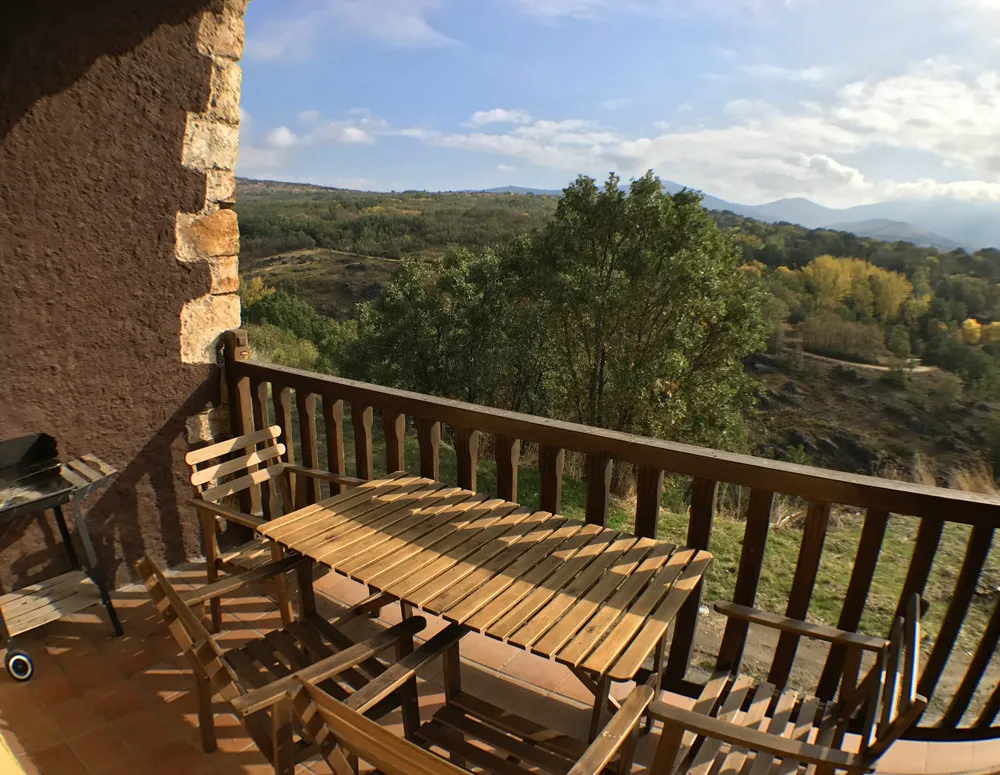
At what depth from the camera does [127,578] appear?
9.06 feet

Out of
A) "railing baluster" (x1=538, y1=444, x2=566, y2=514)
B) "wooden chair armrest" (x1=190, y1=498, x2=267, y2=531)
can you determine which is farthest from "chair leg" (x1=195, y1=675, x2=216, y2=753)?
"railing baluster" (x1=538, y1=444, x2=566, y2=514)

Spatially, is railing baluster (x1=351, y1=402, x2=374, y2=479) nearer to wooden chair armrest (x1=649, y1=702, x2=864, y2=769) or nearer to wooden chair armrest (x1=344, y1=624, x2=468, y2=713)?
wooden chair armrest (x1=344, y1=624, x2=468, y2=713)

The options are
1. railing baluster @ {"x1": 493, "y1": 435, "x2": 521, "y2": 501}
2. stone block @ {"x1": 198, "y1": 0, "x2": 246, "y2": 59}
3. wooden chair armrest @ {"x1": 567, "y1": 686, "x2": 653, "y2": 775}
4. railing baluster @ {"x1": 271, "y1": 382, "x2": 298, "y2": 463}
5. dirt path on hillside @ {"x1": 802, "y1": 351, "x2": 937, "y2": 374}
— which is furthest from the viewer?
dirt path on hillside @ {"x1": 802, "y1": 351, "x2": 937, "y2": 374}

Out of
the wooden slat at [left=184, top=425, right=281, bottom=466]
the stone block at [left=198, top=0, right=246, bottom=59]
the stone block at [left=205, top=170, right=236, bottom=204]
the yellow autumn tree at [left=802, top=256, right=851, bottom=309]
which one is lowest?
the yellow autumn tree at [left=802, top=256, right=851, bottom=309]

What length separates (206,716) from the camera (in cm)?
180

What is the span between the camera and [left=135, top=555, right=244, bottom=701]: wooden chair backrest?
138 cm

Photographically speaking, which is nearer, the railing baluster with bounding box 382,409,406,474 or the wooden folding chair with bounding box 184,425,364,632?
the wooden folding chair with bounding box 184,425,364,632

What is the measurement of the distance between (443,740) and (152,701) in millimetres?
1254

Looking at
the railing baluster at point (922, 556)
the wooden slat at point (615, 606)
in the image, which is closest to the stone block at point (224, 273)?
the wooden slat at point (615, 606)

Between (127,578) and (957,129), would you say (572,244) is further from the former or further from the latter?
(127,578)

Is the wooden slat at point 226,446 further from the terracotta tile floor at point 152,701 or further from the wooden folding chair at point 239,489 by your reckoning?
the terracotta tile floor at point 152,701

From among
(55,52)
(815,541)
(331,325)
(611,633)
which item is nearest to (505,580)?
(611,633)

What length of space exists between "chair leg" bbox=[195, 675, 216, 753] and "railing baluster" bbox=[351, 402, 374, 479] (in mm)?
1028

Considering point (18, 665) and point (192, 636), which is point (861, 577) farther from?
point (18, 665)
